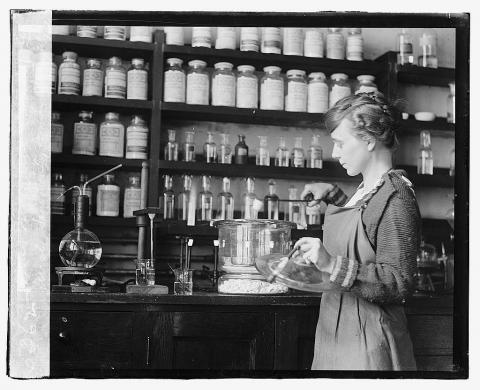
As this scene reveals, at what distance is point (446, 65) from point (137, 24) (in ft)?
3.17

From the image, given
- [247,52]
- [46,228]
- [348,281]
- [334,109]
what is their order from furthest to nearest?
[247,52] < [334,109] < [46,228] < [348,281]

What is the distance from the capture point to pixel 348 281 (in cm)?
193

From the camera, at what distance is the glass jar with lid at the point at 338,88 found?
7.48 feet

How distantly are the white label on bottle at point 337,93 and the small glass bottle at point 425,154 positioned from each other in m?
0.31

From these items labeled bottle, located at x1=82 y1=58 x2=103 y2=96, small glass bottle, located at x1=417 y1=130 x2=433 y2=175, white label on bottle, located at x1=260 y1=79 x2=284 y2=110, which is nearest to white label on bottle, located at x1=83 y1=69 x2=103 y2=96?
labeled bottle, located at x1=82 y1=58 x2=103 y2=96

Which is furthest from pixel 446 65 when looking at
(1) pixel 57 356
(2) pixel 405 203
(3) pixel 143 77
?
(1) pixel 57 356

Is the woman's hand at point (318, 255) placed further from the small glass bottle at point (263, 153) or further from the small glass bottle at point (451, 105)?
the small glass bottle at point (451, 105)

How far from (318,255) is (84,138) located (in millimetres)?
845

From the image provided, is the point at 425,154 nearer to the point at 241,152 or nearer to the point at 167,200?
the point at 241,152

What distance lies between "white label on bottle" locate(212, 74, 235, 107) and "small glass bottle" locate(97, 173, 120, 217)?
1.37 ft

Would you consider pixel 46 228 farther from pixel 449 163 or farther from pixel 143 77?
pixel 449 163

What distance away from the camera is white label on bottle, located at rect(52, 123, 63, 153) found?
7.07 ft

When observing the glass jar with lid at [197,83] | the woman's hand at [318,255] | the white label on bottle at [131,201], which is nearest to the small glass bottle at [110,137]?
the white label on bottle at [131,201]

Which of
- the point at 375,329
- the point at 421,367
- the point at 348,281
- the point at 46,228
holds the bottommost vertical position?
the point at 421,367
